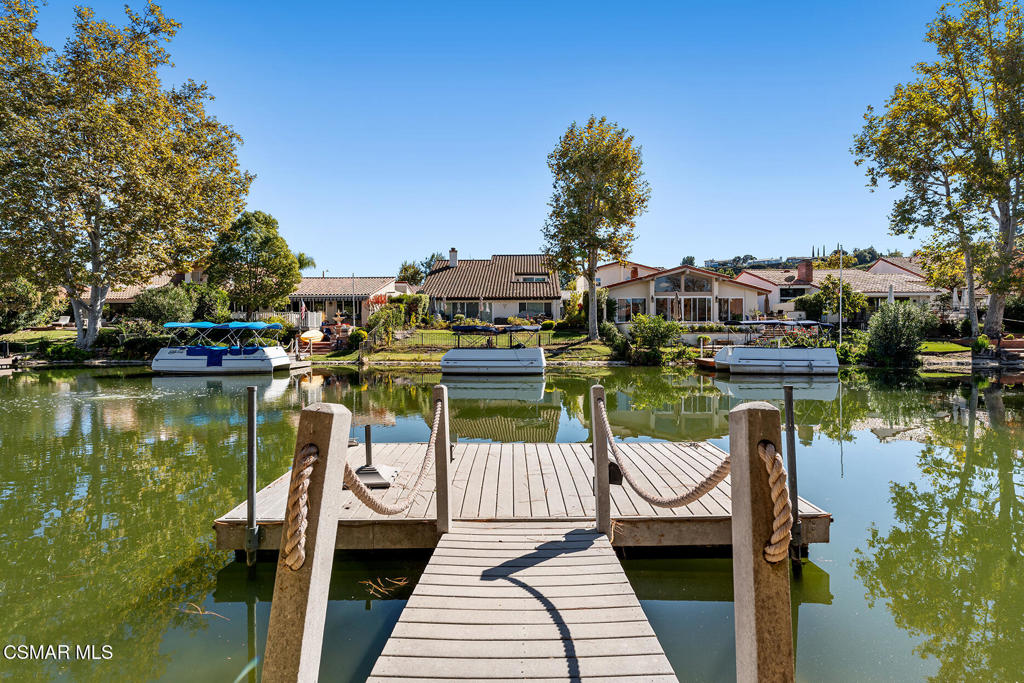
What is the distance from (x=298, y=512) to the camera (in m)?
2.01

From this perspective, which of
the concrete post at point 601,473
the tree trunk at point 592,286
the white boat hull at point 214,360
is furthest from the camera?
the tree trunk at point 592,286

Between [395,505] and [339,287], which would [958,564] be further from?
[339,287]

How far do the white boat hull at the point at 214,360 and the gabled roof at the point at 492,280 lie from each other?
807 inches

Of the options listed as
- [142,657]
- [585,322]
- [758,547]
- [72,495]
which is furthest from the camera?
[585,322]

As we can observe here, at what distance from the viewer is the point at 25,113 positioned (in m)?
27.4

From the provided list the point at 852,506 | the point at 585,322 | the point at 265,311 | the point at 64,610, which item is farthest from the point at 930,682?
the point at 265,311

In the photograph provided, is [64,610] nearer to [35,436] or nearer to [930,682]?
[930,682]

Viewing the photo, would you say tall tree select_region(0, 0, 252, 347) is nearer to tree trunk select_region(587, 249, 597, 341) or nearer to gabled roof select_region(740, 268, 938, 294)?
tree trunk select_region(587, 249, 597, 341)

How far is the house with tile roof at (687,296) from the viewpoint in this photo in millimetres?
41656

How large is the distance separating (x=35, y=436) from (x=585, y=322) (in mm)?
31674

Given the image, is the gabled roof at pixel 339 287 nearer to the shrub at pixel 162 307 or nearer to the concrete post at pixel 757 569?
the shrub at pixel 162 307

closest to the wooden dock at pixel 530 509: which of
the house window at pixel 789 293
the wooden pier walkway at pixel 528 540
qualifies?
the wooden pier walkway at pixel 528 540

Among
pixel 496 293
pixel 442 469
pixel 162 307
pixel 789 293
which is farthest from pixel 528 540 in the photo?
pixel 789 293

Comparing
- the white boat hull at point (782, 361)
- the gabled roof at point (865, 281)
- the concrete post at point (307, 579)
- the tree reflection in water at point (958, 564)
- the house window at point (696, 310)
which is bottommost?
the tree reflection in water at point (958, 564)
